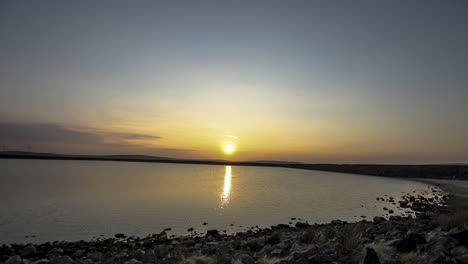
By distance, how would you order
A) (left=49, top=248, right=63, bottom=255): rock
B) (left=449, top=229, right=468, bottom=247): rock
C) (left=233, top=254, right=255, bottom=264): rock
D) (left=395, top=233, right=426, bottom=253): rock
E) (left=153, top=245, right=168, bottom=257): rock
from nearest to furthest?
(left=449, top=229, right=468, bottom=247): rock → (left=395, top=233, right=426, bottom=253): rock → (left=233, top=254, right=255, bottom=264): rock → (left=153, top=245, right=168, bottom=257): rock → (left=49, top=248, right=63, bottom=255): rock

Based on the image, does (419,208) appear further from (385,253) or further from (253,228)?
(385,253)

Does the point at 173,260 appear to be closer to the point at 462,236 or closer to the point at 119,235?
the point at 119,235

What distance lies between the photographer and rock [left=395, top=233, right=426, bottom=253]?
713 cm

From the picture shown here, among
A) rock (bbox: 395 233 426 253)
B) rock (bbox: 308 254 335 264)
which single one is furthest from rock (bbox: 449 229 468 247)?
rock (bbox: 308 254 335 264)

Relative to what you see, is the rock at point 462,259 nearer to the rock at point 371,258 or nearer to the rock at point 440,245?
the rock at point 440,245

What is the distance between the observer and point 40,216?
19.4 metres

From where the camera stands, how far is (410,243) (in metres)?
7.20

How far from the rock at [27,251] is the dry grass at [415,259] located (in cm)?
1532

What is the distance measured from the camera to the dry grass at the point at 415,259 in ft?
19.7

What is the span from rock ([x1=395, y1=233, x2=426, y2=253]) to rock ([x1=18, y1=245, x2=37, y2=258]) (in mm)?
15446

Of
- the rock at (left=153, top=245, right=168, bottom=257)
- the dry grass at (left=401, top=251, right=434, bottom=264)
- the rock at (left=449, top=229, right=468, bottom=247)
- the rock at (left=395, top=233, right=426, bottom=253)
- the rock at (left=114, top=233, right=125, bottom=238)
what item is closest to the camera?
the dry grass at (left=401, top=251, right=434, bottom=264)

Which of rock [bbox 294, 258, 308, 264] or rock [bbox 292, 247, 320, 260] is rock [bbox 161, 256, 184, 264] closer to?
rock [bbox 292, 247, 320, 260]

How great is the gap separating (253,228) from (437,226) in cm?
1065

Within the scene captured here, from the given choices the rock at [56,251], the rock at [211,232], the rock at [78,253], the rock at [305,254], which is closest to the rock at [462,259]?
the rock at [305,254]
